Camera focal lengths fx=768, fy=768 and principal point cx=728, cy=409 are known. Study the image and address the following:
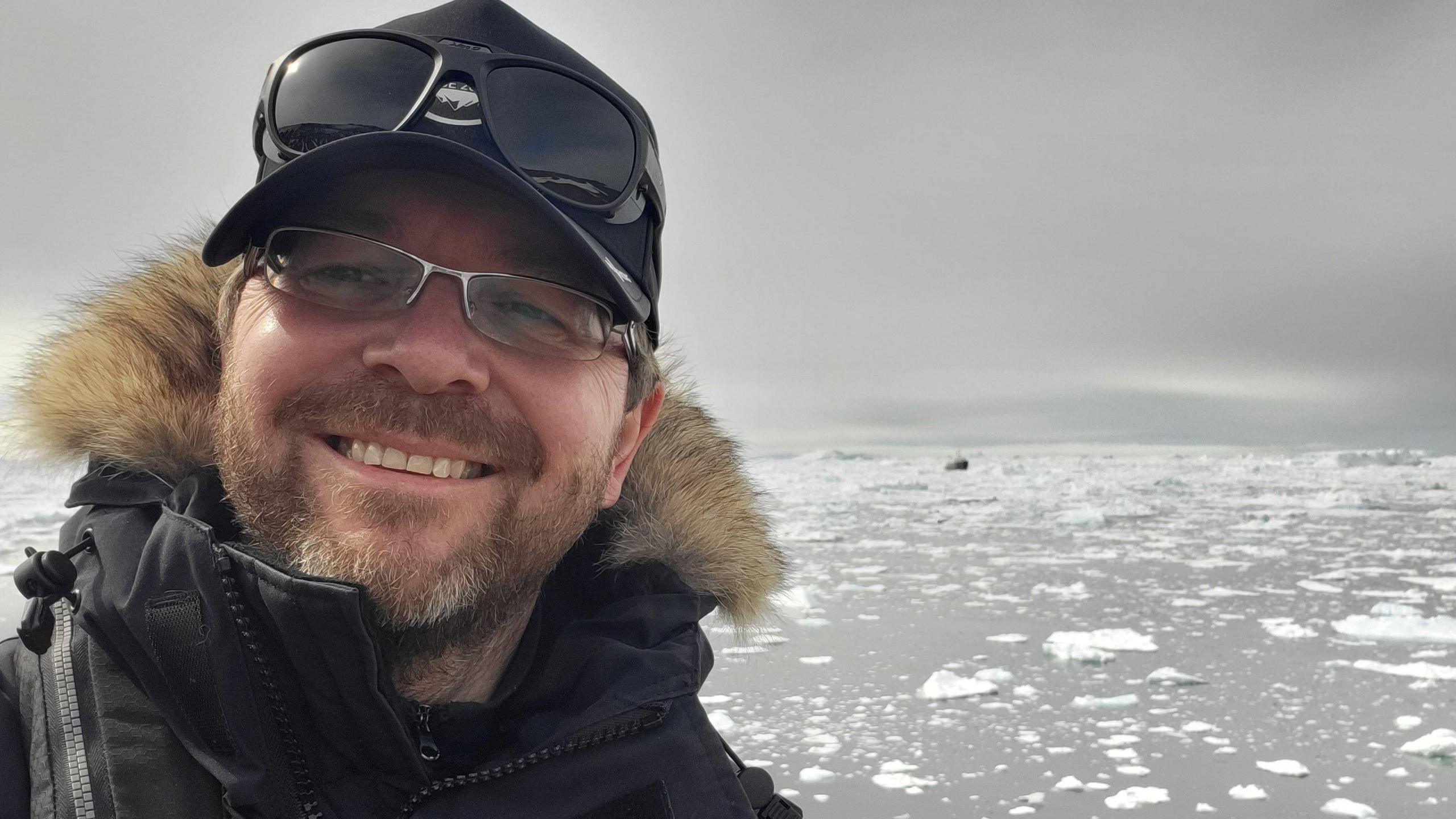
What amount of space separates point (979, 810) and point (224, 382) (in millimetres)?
2122

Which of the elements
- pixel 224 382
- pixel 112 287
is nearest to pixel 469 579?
pixel 224 382

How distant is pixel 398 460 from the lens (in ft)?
3.31

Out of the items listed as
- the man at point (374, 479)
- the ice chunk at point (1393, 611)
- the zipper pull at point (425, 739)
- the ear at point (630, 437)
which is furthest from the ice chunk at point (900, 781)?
the ice chunk at point (1393, 611)

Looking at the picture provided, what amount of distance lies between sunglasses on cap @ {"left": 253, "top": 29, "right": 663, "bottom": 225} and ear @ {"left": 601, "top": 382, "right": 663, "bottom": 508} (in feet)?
1.26

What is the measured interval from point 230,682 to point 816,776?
6.21 ft

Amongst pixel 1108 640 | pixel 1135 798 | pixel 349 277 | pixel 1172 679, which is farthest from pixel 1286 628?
pixel 349 277

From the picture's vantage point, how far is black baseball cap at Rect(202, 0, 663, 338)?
95 cm

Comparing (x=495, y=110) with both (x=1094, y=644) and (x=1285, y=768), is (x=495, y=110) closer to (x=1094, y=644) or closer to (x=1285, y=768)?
(x=1285, y=768)

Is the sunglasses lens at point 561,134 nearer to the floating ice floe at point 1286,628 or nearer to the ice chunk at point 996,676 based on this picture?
the ice chunk at point 996,676

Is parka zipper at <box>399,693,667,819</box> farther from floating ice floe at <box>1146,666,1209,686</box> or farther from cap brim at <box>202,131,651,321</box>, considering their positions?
floating ice floe at <box>1146,666,1209,686</box>

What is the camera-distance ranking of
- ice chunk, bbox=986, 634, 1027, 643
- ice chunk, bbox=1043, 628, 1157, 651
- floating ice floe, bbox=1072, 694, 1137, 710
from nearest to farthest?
floating ice floe, bbox=1072, 694, 1137, 710
ice chunk, bbox=1043, 628, 1157, 651
ice chunk, bbox=986, 634, 1027, 643

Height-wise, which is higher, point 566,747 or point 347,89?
point 347,89

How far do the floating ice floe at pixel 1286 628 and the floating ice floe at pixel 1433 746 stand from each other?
1400 mm

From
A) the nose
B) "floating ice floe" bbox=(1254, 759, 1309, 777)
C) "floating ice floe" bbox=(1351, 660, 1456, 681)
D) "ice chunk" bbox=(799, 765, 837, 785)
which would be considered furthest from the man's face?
"floating ice floe" bbox=(1351, 660, 1456, 681)
